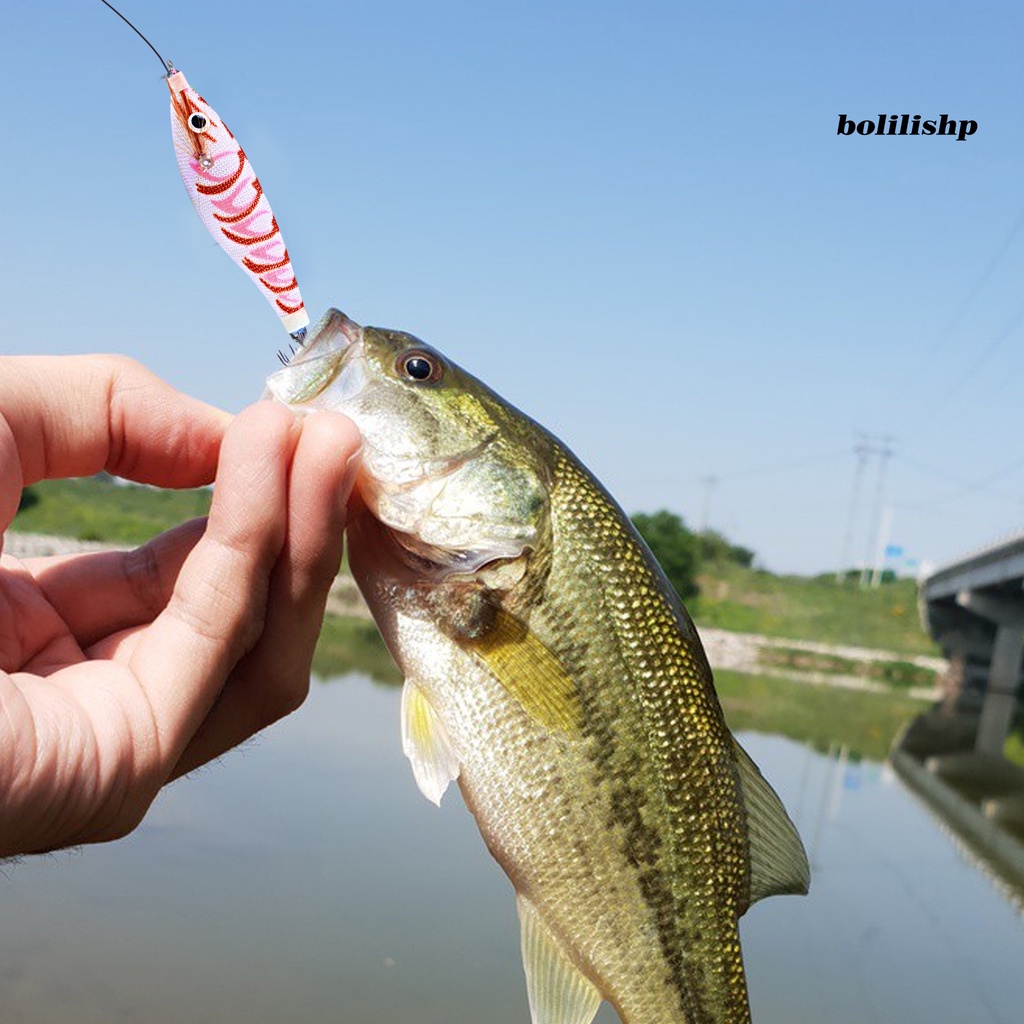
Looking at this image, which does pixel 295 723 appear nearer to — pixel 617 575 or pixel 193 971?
pixel 193 971

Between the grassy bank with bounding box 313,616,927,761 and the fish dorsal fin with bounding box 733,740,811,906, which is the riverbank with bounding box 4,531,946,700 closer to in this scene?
the grassy bank with bounding box 313,616,927,761

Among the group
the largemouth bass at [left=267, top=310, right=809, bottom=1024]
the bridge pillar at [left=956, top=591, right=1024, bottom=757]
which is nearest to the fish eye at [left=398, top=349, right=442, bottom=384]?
the largemouth bass at [left=267, top=310, right=809, bottom=1024]

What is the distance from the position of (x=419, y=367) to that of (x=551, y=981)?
1.76 metres

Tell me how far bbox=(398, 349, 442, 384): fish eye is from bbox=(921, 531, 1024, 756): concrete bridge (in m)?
32.9

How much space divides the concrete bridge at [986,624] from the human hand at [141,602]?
33.1 metres

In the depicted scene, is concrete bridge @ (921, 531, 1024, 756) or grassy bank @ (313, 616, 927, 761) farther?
concrete bridge @ (921, 531, 1024, 756)

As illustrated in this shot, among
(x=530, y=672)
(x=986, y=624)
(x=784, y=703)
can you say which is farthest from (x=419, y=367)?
(x=986, y=624)

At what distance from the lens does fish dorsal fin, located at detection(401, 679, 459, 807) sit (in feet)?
9.74

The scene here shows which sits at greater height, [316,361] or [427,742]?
[316,361]

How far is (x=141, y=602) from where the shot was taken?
3127mm

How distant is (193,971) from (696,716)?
9736 mm

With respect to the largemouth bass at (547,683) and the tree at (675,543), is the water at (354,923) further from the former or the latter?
the tree at (675,543)

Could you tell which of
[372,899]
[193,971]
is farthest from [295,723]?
[193,971]

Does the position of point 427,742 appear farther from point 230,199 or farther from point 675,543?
point 675,543
